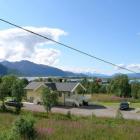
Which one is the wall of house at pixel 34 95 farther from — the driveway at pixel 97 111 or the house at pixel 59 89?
the driveway at pixel 97 111

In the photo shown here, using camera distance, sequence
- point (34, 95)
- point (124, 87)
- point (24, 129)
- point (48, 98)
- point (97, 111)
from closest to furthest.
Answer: point (24, 129)
point (48, 98)
point (97, 111)
point (34, 95)
point (124, 87)

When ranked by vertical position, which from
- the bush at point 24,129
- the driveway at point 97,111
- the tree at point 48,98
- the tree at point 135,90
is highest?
the tree at point 135,90

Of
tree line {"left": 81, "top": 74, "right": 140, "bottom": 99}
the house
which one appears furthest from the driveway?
tree line {"left": 81, "top": 74, "right": 140, "bottom": 99}

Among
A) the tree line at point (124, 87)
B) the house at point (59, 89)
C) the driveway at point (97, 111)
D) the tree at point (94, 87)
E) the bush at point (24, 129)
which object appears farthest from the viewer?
the tree at point (94, 87)

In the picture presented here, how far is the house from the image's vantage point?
6944 cm

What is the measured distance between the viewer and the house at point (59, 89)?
69.4m

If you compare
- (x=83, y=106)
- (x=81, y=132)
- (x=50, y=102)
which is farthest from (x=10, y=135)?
(x=83, y=106)

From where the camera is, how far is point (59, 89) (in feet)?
232

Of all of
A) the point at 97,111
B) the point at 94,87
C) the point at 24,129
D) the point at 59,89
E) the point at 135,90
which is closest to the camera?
the point at 24,129

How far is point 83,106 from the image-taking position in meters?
68.2

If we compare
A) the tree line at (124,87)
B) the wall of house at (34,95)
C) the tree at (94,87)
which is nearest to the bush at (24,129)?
the wall of house at (34,95)

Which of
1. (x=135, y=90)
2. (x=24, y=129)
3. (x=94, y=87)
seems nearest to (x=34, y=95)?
(x=135, y=90)

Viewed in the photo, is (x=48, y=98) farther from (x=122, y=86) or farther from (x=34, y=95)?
(x=122, y=86)

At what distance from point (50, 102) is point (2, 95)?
800 cm
